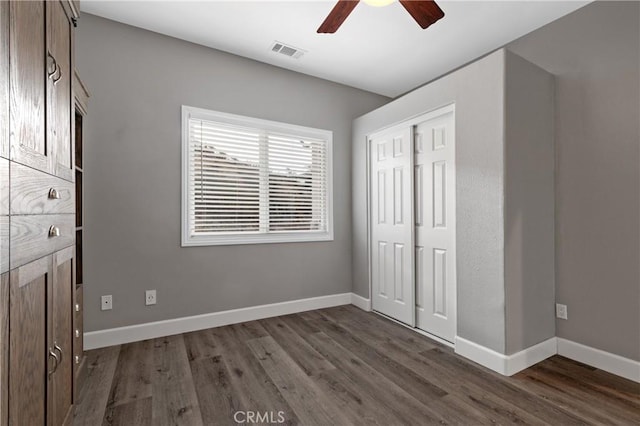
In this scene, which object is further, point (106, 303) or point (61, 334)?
point (106, 303)

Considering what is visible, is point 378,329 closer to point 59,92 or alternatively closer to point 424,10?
point 424,10

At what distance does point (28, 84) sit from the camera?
1031 mm

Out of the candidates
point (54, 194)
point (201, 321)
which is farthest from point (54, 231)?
point (201, 321)

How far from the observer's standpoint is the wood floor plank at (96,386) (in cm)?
181

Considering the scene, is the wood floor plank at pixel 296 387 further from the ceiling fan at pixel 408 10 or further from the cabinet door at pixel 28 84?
the ceiling fan at pixel 408 10

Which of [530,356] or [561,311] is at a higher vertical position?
[561,311]

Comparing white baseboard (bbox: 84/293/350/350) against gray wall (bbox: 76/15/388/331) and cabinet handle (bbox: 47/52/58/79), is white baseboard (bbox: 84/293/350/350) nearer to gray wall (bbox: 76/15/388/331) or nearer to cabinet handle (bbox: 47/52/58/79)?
gray wall (bbox: 76/15/388/331)

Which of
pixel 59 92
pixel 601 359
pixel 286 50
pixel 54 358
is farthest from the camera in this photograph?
pixel 286 50

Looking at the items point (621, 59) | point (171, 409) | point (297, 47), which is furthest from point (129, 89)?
point (621, 59)

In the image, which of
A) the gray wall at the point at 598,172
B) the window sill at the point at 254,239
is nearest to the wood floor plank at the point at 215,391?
the window sill at the point at 254,239

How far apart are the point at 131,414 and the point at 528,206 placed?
304 cm

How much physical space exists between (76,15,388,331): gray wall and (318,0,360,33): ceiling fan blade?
1508 millimetres

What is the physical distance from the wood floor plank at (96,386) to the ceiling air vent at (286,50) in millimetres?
3126

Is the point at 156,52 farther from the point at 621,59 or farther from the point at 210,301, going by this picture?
the point at 621,59
